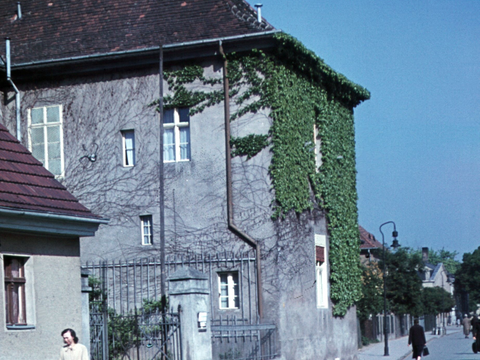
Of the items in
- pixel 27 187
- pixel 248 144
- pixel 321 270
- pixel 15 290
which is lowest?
pixel 321 270

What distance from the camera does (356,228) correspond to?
1284 inches

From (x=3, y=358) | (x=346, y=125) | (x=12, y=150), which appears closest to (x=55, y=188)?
(x=12, y=150)

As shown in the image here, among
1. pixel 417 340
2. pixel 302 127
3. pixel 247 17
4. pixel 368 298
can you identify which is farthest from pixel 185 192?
pixel 368 298

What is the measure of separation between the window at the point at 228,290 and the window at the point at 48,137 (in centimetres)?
637

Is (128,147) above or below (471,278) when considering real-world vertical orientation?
above

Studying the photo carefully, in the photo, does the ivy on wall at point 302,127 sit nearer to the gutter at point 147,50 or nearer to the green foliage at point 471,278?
the gutter at point 147,50

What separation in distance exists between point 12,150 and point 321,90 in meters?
14.1

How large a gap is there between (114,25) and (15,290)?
14.0 m

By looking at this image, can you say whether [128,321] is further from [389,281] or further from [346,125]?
[389,281]

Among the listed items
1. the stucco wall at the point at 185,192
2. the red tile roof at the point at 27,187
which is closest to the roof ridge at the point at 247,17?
the stucco wall at the point at 185,192

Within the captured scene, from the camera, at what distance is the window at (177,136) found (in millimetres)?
27125

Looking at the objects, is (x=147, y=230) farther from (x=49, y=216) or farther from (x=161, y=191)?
(x=49, y=216)

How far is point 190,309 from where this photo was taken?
1847 cm

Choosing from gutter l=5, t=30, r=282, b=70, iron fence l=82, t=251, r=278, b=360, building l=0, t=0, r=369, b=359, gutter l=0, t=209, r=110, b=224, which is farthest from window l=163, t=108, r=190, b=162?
gutter l=0, t=209, r=110, b=224
